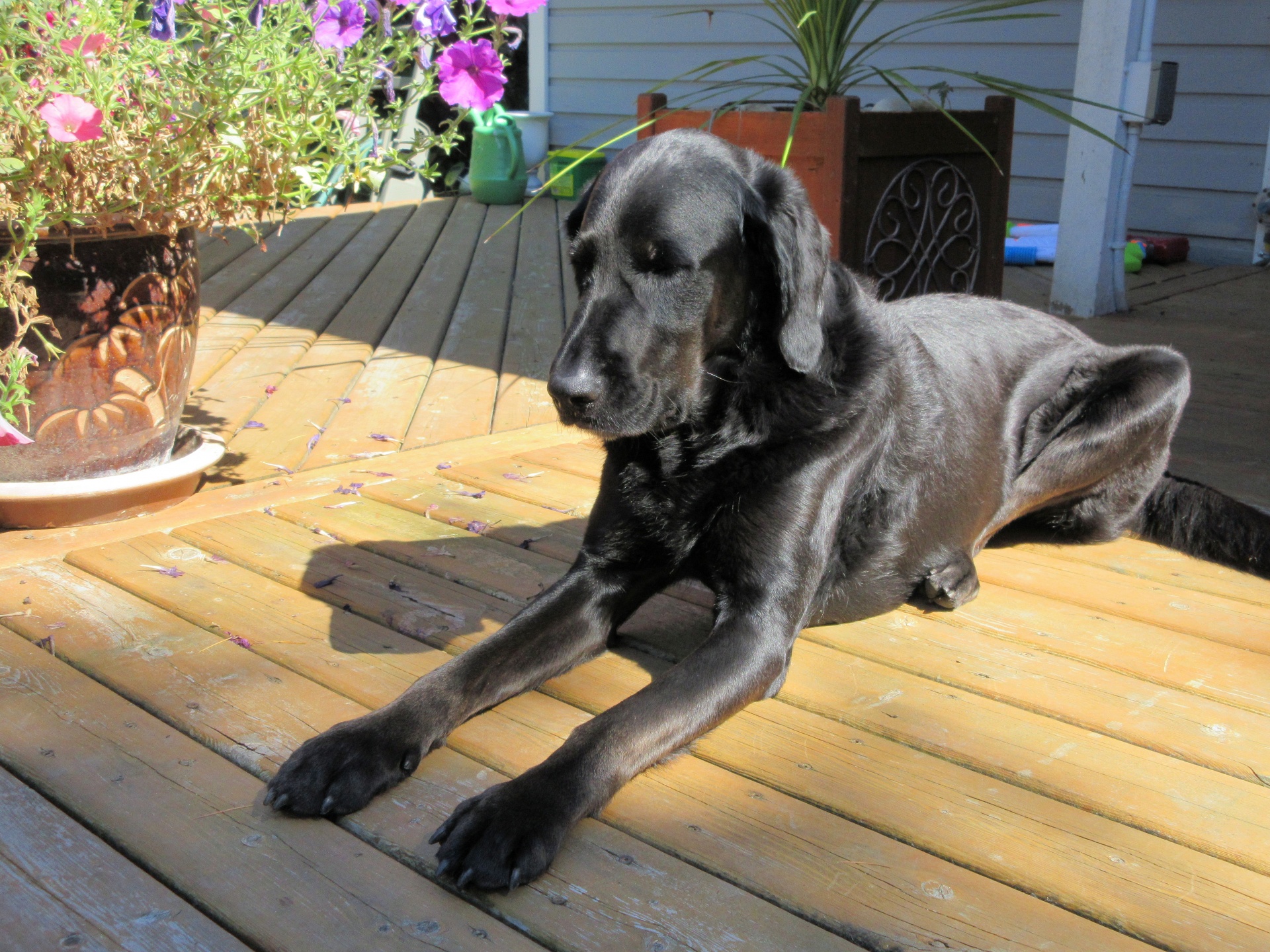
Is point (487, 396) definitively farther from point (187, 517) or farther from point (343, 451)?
point (187, 517)

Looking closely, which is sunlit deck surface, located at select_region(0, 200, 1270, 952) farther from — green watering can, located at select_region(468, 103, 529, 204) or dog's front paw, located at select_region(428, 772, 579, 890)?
green watering can, located at select_region(468, 103, 529, 204)

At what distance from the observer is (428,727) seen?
1.60 meters

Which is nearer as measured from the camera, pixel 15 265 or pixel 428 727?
pixel 428 727

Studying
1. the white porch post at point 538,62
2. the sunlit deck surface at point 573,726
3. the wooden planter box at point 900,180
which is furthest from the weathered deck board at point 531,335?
the white porch post at point 538,62

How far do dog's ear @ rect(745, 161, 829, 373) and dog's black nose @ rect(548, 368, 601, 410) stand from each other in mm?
346

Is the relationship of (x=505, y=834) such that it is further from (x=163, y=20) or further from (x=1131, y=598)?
(x=163, y=20)

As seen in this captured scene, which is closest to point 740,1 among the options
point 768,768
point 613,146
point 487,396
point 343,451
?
point 613,146

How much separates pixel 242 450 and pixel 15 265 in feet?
3.52

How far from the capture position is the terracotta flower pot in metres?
2.42

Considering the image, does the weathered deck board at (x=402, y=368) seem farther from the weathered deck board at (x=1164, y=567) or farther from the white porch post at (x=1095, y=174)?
the white porch post at (x=1095, y=174)

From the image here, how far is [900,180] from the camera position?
3566 mm

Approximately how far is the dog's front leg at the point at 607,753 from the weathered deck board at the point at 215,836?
67mm

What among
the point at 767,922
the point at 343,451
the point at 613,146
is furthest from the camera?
the point at 613,146

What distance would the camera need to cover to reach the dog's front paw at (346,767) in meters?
1.46
